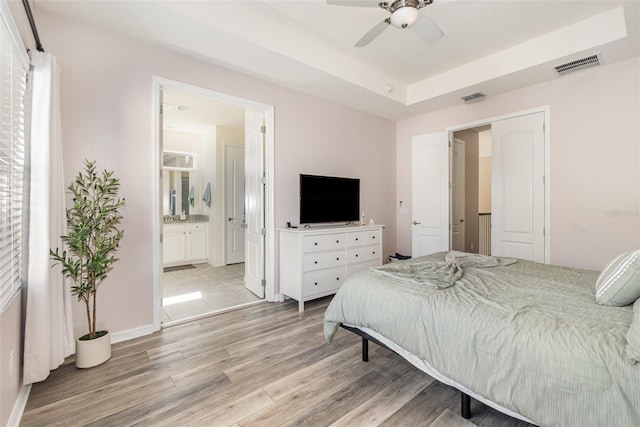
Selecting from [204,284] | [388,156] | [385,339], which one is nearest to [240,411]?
[385,339]

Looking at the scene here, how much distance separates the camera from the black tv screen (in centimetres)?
368

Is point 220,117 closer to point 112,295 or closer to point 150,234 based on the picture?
point 150,234

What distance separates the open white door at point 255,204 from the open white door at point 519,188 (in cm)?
319

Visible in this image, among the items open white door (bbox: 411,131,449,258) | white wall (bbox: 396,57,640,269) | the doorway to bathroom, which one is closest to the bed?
white wall (bbox: 396,57,640,269)

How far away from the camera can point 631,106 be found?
9.60ft

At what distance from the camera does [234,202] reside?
586cm

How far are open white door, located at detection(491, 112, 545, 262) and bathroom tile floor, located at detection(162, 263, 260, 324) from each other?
3453mm

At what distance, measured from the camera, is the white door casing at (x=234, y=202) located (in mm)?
5777

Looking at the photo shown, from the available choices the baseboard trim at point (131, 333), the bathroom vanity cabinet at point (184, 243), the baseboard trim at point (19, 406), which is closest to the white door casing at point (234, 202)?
the bathroom vanity cabinet at point (184, 243)

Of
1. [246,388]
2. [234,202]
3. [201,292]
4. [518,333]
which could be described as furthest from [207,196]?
[518,333]

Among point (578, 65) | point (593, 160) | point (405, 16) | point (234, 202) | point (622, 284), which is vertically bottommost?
point (622, 284)

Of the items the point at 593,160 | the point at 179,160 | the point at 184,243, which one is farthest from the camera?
the point at 179,160

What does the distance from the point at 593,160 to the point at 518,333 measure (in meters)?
Result: 3.03

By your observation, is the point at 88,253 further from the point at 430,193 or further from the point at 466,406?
the point at 430,193
